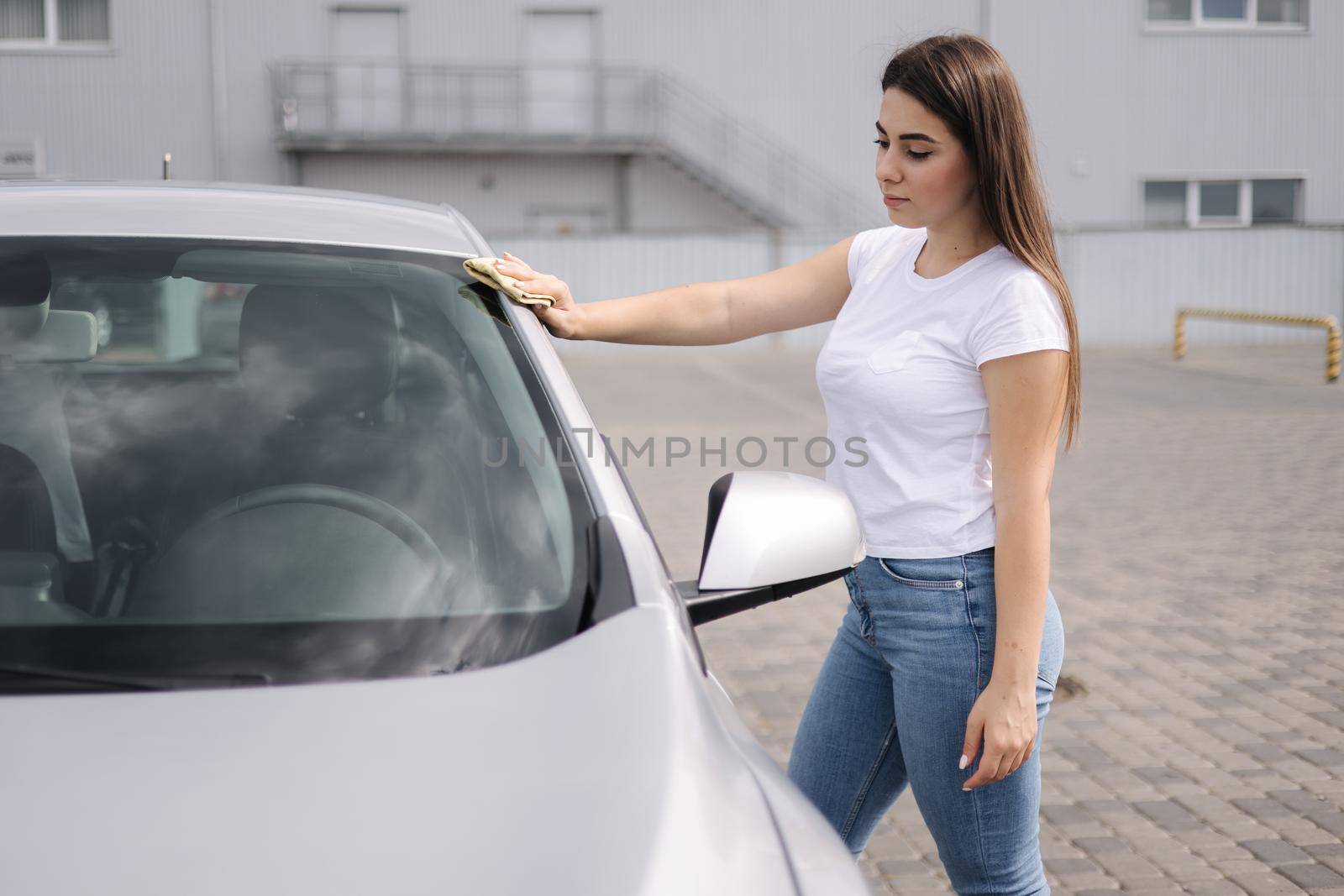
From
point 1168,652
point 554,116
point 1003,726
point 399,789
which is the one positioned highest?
point 554,116

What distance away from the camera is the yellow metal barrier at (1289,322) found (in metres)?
17.1

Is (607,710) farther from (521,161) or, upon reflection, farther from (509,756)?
(521,161)

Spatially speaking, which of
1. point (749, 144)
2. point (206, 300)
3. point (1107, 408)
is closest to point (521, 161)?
point (749, 144)

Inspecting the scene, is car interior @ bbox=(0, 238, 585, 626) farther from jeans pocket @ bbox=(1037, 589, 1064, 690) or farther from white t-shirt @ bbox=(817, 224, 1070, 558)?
jeans pocket @ bbox=(1037, 589, 1064, 690)

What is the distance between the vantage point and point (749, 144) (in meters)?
26.2

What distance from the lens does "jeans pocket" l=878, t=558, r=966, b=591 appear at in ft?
7.07

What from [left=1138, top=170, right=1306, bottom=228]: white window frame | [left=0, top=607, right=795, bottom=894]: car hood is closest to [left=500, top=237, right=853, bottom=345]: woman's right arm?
[left=0, top=607, right=795, bottom=894]: car hood

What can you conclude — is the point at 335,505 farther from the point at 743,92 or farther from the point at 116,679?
the point at 743,92

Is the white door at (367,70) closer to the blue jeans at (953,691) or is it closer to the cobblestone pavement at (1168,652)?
the cobblestone pavement at (1168,652)

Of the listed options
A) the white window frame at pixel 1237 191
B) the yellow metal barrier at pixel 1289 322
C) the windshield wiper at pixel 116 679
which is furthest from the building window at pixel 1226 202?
the windshield wiper at pixel 116 679

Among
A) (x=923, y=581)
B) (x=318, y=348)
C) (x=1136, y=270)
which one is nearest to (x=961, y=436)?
(x=923, y=581)

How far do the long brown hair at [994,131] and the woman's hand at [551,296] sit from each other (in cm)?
69

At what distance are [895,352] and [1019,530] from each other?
1.12 ft

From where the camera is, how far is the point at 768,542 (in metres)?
1.97
